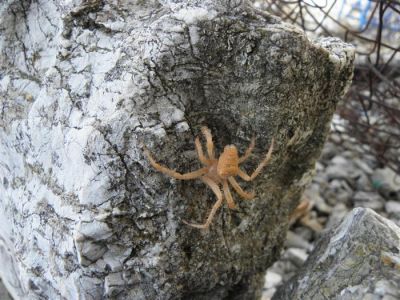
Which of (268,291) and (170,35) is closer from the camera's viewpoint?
(170,35)

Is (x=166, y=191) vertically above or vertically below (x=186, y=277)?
above

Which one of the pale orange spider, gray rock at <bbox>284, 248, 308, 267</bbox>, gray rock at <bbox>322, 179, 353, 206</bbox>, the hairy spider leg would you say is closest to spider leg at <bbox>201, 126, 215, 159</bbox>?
the pale orange spider

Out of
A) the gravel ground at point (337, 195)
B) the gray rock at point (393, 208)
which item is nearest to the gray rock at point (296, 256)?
the gravel ground at point (337, 195)

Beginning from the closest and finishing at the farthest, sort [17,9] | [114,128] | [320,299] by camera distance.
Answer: [114,128] → [320,299] → [17,9]

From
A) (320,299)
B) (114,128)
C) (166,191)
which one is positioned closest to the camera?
(114,128)

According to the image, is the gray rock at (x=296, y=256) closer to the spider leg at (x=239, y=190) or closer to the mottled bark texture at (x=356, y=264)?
the mottled bark texture at (x=356, y=264)

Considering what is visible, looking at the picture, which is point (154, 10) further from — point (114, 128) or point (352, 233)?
point (352, 233)

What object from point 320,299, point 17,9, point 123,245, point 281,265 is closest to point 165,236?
point 123,245
